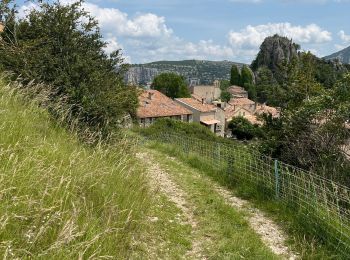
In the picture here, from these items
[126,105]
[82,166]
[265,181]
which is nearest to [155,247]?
[82,166]

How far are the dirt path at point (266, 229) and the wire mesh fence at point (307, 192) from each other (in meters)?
0.46

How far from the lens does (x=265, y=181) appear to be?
7793mm

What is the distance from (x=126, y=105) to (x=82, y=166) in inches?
302

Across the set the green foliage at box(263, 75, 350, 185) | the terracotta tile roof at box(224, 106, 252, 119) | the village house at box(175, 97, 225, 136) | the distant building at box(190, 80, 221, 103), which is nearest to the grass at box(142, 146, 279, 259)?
the green foliage at box(263, 75, 350, 185)

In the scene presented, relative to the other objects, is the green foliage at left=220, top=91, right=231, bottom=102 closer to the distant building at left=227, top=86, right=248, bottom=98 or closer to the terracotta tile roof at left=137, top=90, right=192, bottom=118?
the distant building at left=227, top=86, right=248, bottom=98

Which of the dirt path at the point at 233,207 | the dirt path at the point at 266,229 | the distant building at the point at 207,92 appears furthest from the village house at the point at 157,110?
the distant building at the point at 207,92

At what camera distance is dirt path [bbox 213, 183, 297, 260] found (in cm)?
532

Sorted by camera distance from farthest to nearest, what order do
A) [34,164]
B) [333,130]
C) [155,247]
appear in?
[333,130]
[155,247]
[34,164]

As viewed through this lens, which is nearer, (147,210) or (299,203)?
(147,210)

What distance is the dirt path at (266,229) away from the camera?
532cm

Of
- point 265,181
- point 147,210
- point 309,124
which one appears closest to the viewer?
point 147,210

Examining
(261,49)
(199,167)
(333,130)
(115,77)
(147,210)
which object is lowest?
(199,167)

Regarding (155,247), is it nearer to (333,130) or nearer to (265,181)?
(265,181)

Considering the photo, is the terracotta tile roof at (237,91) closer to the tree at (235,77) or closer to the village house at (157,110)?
the tree at (235,77)
